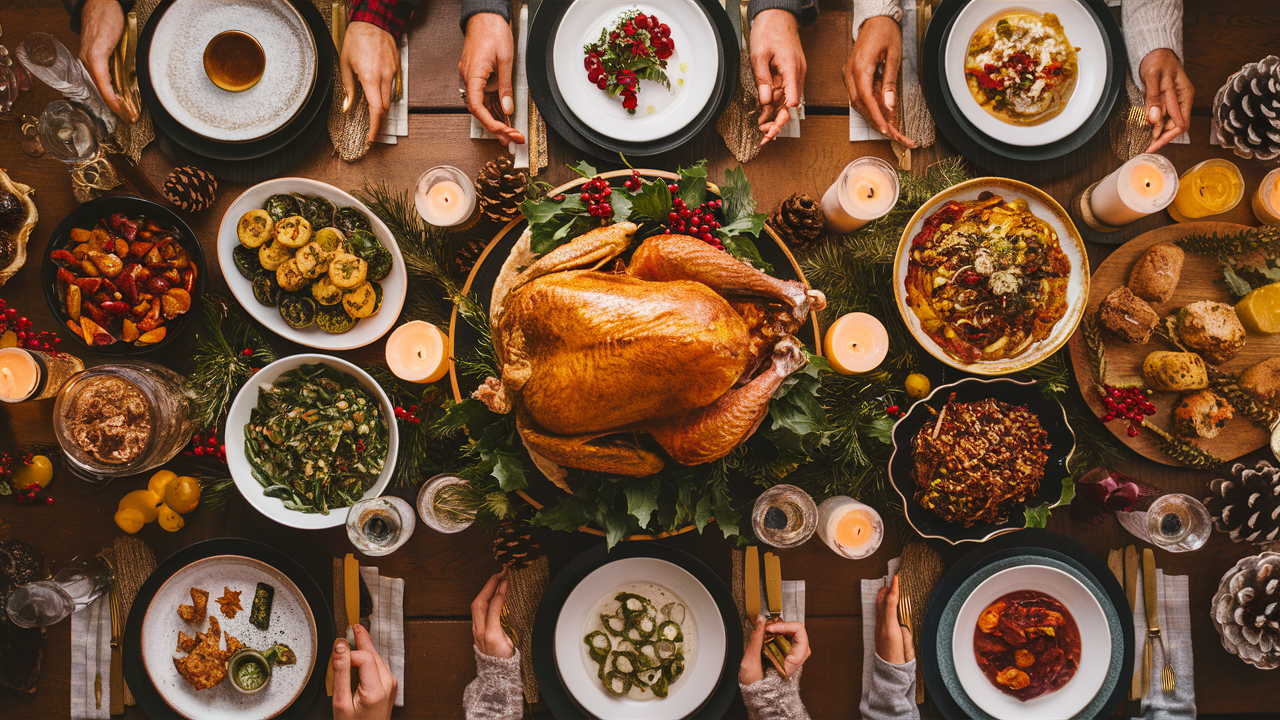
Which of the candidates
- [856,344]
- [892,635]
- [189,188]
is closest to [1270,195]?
[856,344]

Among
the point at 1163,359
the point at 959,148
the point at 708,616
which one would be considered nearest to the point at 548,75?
the point at 959,148

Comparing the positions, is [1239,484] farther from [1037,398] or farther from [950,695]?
[950,695]

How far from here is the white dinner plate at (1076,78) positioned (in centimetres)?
200

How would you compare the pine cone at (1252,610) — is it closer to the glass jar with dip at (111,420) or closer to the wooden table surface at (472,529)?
the wooden table surface at (472,529)

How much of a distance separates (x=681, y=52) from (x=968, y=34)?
3.06 ft

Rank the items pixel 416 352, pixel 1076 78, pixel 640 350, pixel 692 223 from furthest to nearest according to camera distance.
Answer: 1. pixel 1076 78
2. pixel 416 352
3. pixel 692 223
4. pixel 640 350

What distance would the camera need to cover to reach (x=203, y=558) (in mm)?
1896

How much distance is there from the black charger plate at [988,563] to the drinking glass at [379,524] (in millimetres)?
1631

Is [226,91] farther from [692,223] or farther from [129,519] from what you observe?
[692,223]

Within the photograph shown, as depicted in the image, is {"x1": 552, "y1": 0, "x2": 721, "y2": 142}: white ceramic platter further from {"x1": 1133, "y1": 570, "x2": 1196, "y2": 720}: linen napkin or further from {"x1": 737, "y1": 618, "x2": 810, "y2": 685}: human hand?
{"x1": 1133, "y1": 570, "x2": 1196, "y2": 720}: linen napkin

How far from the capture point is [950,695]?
1.94 m

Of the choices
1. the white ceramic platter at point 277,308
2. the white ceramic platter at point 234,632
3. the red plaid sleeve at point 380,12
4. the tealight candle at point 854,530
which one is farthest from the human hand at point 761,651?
the red plaid sleeve at point 380,12

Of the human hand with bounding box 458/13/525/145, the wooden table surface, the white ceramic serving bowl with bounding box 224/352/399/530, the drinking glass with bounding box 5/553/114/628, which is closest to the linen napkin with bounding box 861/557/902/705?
the wooden table surface

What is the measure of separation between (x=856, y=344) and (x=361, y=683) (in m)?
1.82
